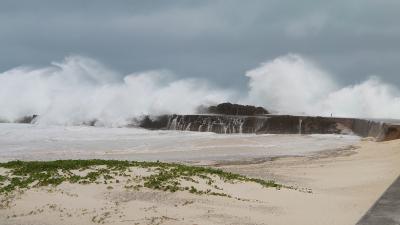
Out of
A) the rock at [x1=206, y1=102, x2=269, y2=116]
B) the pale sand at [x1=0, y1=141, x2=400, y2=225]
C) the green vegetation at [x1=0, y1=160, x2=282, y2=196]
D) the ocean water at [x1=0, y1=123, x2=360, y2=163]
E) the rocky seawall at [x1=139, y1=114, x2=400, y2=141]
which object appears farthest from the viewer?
the rock at [x1=206, y1=102, x2=269, y2=116]

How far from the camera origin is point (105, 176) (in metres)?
9.70

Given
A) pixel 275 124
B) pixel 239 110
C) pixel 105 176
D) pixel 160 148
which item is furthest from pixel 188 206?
pixel 239 110

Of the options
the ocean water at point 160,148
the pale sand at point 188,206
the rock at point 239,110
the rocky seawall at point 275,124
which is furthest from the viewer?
the rock at point 239,110

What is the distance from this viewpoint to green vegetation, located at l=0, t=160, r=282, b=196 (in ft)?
30.2

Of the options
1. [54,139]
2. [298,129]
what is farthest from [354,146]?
[54,139]

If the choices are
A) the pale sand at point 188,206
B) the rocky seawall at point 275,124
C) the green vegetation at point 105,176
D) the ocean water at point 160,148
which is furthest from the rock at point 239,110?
the green vegetation at point 105,176

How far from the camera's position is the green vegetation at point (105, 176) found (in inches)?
362

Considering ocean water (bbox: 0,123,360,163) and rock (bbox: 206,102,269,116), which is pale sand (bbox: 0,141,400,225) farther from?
rock (bbox: 206,102,269,116)

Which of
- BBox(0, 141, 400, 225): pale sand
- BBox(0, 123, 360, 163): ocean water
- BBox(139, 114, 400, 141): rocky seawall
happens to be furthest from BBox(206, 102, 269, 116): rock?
BBox(0, 141, 400, 225): pale sand

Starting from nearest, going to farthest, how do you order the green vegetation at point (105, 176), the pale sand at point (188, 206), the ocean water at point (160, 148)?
the pale sand at point (188, 206), the green vegetation at point (105, 176), the ocean water at point (160, 148)

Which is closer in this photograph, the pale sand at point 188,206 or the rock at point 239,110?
the pale sand at point 188,206

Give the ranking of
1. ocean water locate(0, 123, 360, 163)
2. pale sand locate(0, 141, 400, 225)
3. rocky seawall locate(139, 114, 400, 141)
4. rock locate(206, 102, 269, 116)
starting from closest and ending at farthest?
pale sand locate(0, 141, 400, 225) < ocean water locate(0, 123, 360, 163) < rocky seawall locate(139, 114, 400, 141) < rock locate(206, 102, 269, 116)

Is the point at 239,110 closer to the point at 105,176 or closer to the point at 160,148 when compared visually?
the point at 160,148

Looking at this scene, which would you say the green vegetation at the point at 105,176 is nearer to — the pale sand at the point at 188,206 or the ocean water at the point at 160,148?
the pale sand at the point at 188,206
